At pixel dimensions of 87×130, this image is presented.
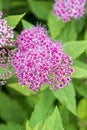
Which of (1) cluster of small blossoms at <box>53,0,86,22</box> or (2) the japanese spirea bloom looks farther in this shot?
(1) cluster of small blossoms at <box>53,0,86,22</box>

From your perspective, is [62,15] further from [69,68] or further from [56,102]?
[56,102]

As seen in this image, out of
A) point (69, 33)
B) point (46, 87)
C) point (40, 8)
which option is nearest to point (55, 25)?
point (69, 33)

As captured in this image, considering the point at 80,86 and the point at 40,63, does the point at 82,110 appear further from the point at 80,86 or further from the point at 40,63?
the point at 40,63

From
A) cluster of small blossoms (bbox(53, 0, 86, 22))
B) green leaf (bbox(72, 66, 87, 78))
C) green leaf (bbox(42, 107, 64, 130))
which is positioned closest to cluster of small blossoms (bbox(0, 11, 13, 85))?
green leaf (bbox(72, 66, 87, 78))

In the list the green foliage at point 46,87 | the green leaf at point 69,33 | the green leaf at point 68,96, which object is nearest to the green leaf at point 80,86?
the green foliage at point 46,87

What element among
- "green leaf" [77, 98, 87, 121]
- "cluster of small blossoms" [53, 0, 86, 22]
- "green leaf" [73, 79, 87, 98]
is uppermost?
"cluster of small blossoms" [53, 0, 86, 22]

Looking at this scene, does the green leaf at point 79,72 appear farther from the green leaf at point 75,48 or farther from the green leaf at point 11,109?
the green leaf at point 11,109

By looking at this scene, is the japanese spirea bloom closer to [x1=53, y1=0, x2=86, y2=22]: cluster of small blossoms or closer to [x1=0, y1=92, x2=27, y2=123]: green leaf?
[x1=53, y1=0, x2=86, y2=22]: cluster of small blossoms
